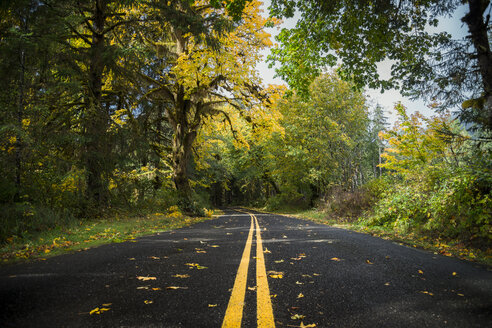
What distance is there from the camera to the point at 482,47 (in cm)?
648

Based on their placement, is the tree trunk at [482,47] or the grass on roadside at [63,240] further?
the tree trunk at [482,47]

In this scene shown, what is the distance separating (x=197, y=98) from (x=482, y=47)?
12969 mm

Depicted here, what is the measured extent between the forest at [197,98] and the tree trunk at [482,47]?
0.10ft

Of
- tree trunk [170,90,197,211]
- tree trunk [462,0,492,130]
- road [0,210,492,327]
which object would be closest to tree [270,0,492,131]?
tree trunk [462,0,492,130]

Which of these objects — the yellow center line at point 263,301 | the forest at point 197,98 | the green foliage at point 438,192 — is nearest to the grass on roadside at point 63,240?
the forest at point 197,98

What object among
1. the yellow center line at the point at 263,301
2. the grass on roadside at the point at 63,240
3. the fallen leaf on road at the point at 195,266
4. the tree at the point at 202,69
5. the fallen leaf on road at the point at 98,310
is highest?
the tree at the point at 202,69

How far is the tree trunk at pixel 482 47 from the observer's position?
640cm

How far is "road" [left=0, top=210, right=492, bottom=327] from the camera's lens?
7.95ft

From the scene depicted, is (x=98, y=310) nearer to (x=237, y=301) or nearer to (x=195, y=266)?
(x=237, y=301)

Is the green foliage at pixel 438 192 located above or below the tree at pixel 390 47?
below

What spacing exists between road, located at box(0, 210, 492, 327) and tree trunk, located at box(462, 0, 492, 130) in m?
3.93

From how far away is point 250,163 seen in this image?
106 feet

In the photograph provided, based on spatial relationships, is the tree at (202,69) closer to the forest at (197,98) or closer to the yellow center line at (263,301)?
the forest at (197,98)

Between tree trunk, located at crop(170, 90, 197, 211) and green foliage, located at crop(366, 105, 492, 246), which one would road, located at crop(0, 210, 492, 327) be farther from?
tree trunk, located at crop(170, 90, 197, 211)
